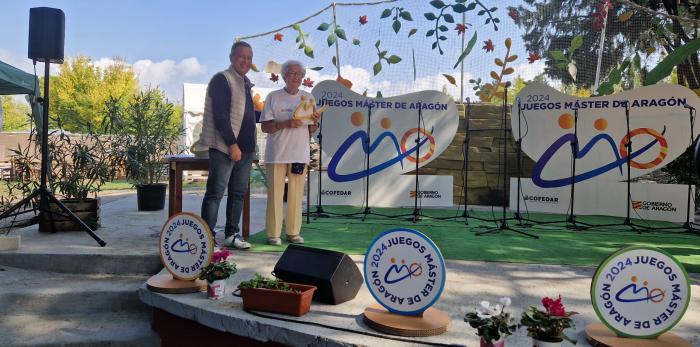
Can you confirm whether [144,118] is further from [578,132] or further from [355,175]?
[578,132]

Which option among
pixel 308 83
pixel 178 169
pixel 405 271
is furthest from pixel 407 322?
pixel 308 83

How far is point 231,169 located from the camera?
368 cm

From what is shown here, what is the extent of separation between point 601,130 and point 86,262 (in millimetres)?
5624

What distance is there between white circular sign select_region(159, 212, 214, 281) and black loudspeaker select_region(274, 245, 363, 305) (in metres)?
0.44

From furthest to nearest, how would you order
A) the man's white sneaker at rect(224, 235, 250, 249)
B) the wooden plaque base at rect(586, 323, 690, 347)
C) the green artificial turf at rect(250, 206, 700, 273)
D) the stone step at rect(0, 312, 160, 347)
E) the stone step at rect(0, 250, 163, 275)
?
the green artificial turf at rect(250, 206, 700, 273)
the man's white sneaker at rect(224, 235, 250, 249)
the stone step at rect(0, 250, 163, 275)
the stone step at rect(0, 312, 160, 347)
the wooden plaque base at rect(586, 323, 690, 347)

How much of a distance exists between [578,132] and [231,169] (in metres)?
4.44

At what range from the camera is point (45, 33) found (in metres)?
3.86

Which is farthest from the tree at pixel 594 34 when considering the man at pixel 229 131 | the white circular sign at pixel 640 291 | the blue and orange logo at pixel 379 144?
the white circular sign at pixel 640 291

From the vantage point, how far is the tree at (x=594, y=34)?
24.2 feet

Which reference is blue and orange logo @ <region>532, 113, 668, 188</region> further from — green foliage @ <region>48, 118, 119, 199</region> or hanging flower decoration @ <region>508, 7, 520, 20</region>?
green foliage @ <region>48, 118, 119, 199</region>

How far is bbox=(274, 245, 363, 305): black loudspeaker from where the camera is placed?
241cm

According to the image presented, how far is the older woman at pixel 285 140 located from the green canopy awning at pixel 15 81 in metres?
3.78

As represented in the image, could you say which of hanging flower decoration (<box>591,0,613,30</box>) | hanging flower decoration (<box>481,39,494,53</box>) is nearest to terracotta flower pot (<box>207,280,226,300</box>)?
hanging flower decoration (<box>481,39,494,53</box>)

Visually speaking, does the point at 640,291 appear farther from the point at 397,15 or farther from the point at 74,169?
the point at 397,15
